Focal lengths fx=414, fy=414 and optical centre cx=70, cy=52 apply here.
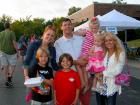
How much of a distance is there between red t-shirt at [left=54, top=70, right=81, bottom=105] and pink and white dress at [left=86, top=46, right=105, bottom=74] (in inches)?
16.6

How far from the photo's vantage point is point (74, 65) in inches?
258

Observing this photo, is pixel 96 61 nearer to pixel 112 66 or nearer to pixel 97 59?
pixel 97 59

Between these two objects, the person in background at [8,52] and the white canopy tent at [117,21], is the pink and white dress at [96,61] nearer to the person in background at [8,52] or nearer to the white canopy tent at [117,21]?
the person in background at [8,52]

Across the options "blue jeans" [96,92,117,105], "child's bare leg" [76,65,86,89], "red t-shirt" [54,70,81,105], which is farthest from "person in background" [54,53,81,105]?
"blue jeans" [96,92,117,105]

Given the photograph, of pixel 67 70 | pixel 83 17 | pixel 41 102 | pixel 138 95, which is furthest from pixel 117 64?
pixel 83 17

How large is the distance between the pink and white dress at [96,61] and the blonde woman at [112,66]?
0.34ft

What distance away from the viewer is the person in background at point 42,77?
19.3 ft

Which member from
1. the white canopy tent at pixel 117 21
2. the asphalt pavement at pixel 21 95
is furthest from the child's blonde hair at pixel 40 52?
the white canopy tent at pixel 117 21

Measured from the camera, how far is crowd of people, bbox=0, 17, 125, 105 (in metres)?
5.96

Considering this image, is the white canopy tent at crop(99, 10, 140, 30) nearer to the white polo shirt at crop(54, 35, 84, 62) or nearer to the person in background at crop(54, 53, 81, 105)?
the white polo shirt at crop(54, 35, 84, 62)

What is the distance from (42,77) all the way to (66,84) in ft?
1.24

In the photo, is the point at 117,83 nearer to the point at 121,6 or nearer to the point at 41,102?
the point at 41,102

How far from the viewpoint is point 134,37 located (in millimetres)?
48594

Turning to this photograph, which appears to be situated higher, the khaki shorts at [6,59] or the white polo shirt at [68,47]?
the white polo shirt at [68,47]
